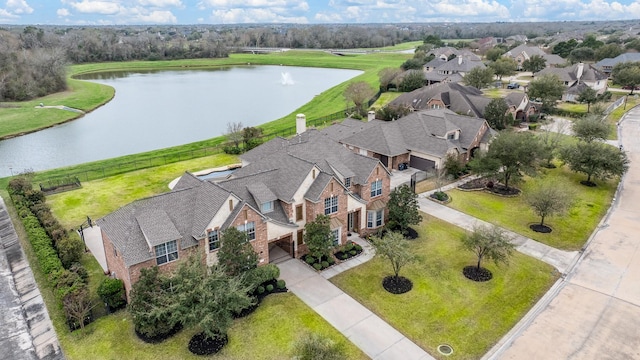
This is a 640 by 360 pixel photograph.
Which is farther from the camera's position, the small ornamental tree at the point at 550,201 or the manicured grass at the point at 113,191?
the manicured grass at the point at 113,191

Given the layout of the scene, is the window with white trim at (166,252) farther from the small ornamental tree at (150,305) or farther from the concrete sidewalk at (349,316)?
the concrete sidewalk at (349,316)

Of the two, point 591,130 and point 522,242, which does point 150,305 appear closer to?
point 522,242

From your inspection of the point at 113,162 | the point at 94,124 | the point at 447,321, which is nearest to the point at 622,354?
the point at 447,321

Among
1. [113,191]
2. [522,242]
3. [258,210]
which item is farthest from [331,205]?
[113,191]

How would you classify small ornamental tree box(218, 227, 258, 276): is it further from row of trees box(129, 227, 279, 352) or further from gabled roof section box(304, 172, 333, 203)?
gabled roof section box(304, 172, 333, 203)

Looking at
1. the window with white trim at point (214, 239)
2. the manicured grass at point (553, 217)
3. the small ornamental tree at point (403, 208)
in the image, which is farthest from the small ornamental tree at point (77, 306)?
the manicured grass at point (553, 217)

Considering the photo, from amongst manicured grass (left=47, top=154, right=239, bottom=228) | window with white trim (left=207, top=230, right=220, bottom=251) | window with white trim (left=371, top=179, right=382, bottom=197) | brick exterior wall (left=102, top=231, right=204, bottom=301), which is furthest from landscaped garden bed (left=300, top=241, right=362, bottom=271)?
manicured grass (left=47, top=154, right=239, bottom=228)
